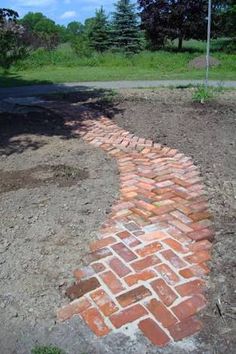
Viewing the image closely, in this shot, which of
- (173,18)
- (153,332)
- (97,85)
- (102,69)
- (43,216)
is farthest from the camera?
(173,18)

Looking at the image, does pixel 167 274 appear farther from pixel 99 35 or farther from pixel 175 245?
pixel 99 35

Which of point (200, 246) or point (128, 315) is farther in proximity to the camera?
point (200, 246)

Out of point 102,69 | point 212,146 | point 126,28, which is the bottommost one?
point 102,69

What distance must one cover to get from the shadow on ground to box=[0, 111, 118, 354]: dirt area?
0.14ft

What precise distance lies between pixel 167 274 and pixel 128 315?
1.51 feet

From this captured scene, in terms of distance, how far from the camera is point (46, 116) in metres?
7.47

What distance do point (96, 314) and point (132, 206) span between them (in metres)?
A: 1.43

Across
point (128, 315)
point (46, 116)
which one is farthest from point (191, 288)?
point (46, 116)

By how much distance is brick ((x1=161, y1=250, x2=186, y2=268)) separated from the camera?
10.3ft

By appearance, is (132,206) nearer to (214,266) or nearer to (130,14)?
(214,266)

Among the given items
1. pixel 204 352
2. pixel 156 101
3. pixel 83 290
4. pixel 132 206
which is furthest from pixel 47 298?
pixel 156 101

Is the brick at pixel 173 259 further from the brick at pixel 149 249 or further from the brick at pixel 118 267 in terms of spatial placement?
the brick at pixel 118 267

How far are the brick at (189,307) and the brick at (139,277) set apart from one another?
12.5 inches

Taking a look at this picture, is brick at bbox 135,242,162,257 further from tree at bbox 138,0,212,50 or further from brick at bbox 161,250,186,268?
tree at bbox 138,0,212,50
